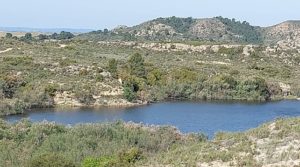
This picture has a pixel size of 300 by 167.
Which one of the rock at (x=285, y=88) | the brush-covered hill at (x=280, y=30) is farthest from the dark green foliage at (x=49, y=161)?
the brush-covered hill at (x=280, y=30)

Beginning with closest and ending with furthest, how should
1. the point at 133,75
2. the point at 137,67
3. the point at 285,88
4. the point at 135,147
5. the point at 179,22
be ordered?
1. the point at 135,147
2. the point at 133,75
3. the point at 137,67
4. the point at 285,88
5. the point at 179,22

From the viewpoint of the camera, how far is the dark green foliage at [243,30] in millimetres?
174125

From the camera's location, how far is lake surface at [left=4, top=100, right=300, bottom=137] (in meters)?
50.2

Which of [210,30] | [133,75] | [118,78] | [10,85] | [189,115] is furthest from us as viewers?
[210,30]

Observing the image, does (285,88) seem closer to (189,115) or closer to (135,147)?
(189,115)

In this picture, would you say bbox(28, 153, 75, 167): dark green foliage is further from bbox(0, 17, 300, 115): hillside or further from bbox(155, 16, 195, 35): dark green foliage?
bbox(155, 16, 195, 35): dark green foliage

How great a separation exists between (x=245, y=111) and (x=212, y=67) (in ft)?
80.0

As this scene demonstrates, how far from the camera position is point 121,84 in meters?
67.0

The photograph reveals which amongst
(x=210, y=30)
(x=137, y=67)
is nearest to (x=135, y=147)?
(x=137, y=67)

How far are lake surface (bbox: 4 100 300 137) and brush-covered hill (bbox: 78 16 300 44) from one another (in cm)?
9688

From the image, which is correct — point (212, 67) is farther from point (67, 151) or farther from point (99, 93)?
point (67, 151)

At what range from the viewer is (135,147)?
27.0 metres

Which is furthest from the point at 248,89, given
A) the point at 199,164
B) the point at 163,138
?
the point at 199,164

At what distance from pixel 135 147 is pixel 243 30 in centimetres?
16109
